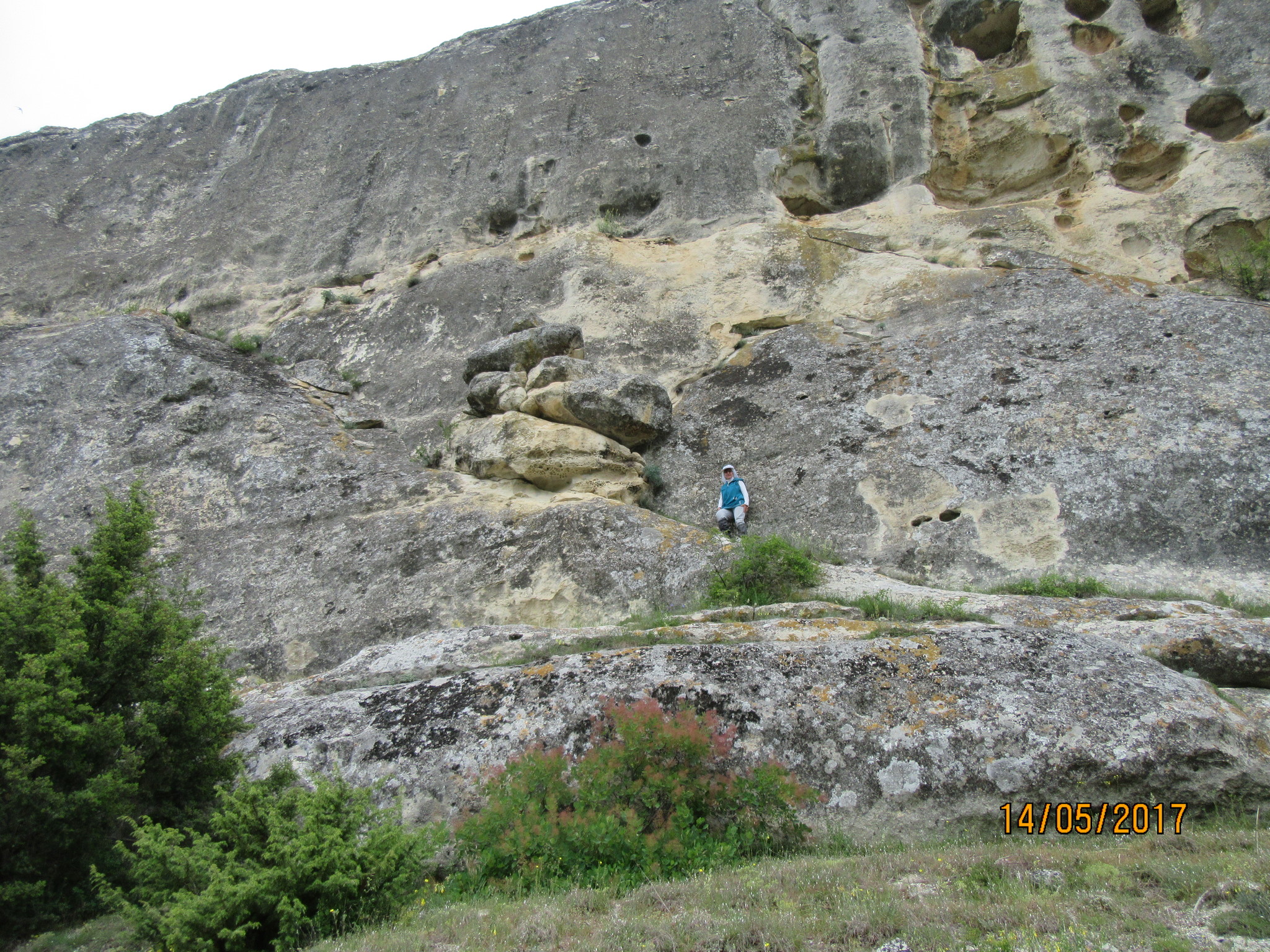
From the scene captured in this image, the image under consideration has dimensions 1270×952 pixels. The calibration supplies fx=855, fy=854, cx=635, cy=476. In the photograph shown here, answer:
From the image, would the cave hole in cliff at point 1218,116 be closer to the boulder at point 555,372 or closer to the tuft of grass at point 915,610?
the boulder at point 555,372

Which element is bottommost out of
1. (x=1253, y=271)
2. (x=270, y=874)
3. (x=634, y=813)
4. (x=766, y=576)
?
(x=634, y=813)

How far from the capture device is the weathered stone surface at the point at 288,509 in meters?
8.34

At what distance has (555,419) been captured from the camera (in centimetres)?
1081

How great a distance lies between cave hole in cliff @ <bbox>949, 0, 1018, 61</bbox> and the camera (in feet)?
52.2

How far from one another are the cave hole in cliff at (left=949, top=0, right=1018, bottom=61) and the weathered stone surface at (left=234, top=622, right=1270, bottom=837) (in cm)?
1452

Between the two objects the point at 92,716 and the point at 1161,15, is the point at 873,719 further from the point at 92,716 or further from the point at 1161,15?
the point at 1161,15

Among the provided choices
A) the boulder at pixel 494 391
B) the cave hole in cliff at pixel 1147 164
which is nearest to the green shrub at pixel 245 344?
the boulder at pixel 494 391

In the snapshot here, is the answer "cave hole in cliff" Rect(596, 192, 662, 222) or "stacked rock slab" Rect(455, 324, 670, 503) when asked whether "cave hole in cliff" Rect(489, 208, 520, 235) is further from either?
"stacked rock slab" Rect(455, 324, 670, 503)

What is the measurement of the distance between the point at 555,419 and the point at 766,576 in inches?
168

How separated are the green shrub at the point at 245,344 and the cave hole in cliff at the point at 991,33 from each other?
1403 centimetres

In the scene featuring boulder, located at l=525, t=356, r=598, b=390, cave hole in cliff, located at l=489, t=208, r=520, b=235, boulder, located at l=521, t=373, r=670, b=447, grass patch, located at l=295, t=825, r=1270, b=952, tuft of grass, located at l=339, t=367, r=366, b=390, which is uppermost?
cave hole in cliff, located at l=489, t=208, r=520, b=235

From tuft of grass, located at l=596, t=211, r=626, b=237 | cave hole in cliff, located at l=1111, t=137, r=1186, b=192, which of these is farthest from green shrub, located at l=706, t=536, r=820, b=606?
cave hole in cliff, located at l=1111, t=137, r=1186, b=192

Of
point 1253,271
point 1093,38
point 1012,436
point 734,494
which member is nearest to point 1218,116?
point 1093,38

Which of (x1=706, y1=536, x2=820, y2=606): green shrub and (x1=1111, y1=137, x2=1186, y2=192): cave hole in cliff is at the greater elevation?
(x1=1111, y1=137, x2=1186, y2=192): cave hole in cliff
